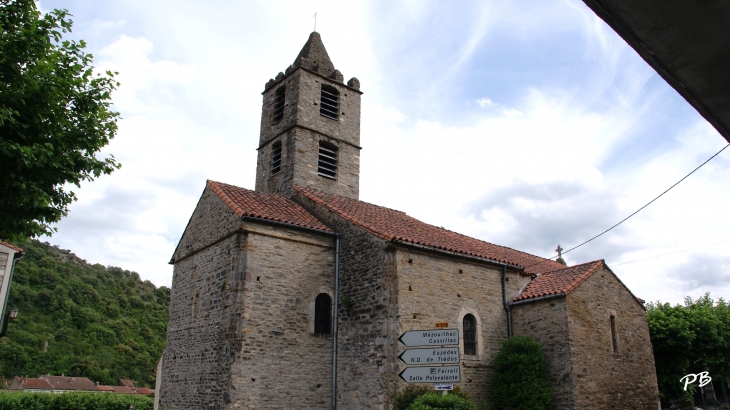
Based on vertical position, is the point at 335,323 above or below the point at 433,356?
above

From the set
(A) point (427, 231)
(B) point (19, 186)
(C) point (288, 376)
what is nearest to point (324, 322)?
(C) point (288, 376)

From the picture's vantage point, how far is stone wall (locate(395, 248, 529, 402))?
1402 centimetres

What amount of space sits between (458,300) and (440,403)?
3869 mm

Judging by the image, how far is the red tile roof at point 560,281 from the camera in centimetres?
1522

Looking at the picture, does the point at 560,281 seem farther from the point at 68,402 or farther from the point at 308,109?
the point at 68,402

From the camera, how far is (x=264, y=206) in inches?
634

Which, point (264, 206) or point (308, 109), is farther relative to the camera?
point (308, 109)

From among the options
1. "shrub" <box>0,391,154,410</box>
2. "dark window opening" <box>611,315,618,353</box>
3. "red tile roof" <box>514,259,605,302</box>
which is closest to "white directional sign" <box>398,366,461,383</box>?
"red tile roof" <box>514,259,605,302</box>

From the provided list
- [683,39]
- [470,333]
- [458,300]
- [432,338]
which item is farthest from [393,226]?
[683,39]

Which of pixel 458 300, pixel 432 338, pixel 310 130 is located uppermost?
pixel 310 130

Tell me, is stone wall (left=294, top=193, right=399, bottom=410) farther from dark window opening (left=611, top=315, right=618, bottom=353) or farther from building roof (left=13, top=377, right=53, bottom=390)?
building roof (left=13, top=377, right=53, bottom=390)

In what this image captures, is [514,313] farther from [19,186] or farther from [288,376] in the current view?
[19,186]

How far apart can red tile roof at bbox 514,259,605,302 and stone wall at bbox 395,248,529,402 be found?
0.85 m

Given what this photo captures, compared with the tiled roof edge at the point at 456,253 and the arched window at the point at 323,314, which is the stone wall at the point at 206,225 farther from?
the tiled roof edge at the point at 456,253
